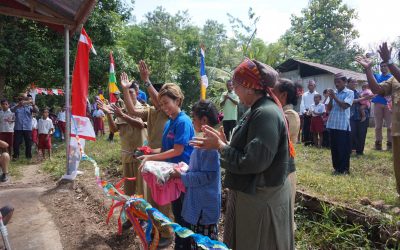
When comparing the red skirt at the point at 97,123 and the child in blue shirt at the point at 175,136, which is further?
the red skirt at the point at 97,123

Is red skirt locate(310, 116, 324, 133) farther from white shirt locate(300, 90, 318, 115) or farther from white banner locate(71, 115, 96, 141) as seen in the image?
white banner locate(71, 115, 96, 141)

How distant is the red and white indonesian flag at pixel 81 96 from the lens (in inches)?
234

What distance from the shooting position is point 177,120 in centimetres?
337

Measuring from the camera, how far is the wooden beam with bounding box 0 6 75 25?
247 inches

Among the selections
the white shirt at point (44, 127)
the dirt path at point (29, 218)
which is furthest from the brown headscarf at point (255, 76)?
the white shirt at point (44, 127)

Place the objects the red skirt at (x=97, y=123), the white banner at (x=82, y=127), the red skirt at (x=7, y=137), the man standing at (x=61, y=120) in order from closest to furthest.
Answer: the white banner at (x=82, y=127), the red skirt at (x=7, y=137), the man standing at (x=61, y=120), the red skirt at (x=97, y=123)

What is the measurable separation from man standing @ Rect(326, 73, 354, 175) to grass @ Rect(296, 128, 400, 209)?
217mm

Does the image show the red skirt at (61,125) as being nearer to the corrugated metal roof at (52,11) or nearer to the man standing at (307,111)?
the corrugated metal roof at (52,11)

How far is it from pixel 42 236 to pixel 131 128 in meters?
1.80

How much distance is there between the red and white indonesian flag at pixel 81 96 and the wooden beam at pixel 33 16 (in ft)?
2.89

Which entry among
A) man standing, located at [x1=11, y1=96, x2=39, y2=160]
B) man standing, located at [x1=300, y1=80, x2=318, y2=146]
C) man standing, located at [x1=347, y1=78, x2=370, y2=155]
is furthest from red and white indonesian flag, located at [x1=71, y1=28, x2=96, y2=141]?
man standing, located at [x1=300, y1=80, x2=318, y2=146]

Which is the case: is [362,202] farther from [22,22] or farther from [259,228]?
[22,22]

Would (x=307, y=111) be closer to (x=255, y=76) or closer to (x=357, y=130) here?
(x=357, y=130)

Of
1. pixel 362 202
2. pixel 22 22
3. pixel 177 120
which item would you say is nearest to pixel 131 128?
pixel 177 120
